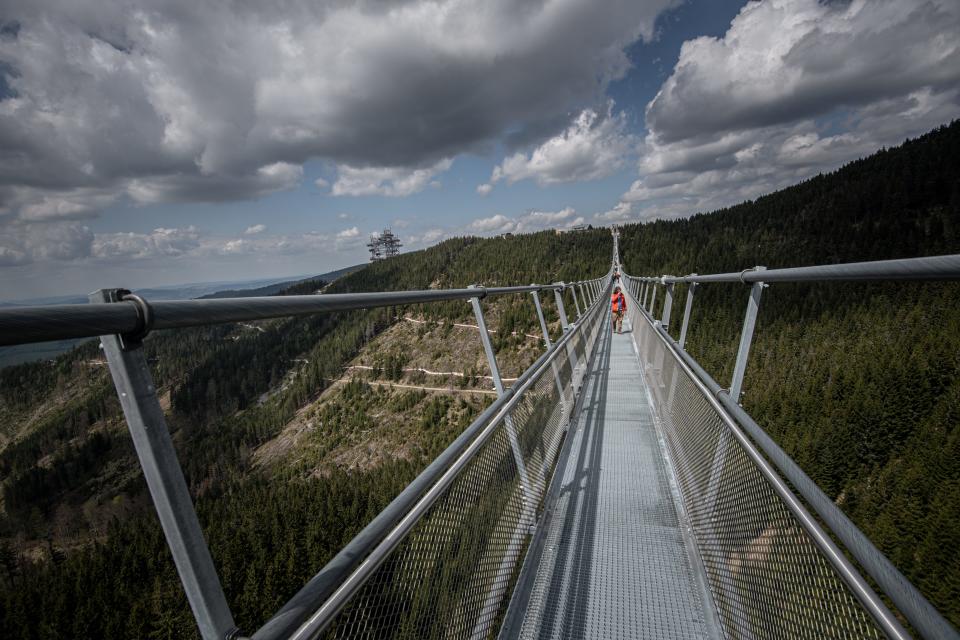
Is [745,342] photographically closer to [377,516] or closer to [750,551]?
[750,551]

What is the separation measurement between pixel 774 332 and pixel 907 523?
3965 centimetres

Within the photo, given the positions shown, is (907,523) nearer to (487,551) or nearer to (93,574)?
(487,551)

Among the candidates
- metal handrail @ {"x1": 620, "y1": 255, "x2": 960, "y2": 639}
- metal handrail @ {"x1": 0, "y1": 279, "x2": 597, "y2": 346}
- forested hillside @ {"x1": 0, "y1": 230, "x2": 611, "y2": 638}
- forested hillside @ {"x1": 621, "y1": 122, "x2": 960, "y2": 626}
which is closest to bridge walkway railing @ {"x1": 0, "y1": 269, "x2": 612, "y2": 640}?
metal handrail @ {"x1": 0, "y1": 279, "x2": 597, "y2": 346}

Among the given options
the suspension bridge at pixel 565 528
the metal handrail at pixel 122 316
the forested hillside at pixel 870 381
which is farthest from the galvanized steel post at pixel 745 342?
the forested hillside at pixel 870 381

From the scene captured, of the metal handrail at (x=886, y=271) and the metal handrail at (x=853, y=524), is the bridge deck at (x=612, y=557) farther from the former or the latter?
the metal handrail at (x=886, y=271)

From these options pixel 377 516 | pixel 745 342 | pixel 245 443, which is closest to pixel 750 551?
pixel 745 342

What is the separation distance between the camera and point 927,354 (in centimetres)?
4866

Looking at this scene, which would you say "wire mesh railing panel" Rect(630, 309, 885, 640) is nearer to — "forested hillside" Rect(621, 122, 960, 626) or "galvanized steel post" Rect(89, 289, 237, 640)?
"galvanized steel post" Rect(89, 289, 237, 640)

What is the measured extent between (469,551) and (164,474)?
4.91 ft

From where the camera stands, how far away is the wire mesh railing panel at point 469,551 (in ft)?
4.30

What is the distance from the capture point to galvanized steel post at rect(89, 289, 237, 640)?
79 cm

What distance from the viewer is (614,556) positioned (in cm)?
288

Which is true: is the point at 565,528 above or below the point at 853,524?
below

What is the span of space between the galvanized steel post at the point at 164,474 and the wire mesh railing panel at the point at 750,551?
1.45 m
